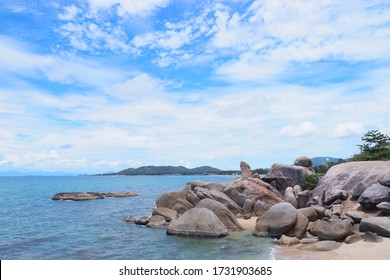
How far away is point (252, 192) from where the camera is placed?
32781mm

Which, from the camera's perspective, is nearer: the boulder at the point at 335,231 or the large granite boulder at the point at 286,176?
the boulder at the point at 335,231

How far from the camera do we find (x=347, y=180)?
26.5 metres

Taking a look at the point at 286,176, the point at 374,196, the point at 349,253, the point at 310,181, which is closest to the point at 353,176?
the point at 374,196

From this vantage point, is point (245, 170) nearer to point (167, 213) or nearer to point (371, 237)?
point (167, 213)

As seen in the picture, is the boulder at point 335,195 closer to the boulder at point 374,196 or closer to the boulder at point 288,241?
the boulder at point 374,196

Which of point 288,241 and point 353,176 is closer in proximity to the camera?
point 288,241

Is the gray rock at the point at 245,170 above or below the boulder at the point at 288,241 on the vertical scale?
above

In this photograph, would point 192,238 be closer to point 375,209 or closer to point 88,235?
point 88,235

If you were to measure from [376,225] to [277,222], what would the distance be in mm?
5459

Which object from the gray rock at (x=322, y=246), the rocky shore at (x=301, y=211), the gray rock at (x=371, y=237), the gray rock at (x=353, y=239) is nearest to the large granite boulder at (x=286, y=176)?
the rocky shore at (x=301, y=211)

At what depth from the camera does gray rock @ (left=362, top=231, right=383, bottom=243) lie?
675 inches

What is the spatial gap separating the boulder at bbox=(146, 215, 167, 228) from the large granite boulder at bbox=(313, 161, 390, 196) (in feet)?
43.3

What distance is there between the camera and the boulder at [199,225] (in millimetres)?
21562

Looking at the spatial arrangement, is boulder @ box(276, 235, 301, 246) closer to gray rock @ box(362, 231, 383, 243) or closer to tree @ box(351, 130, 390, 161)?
gray rock @ box(362, 231, 383, 243)
